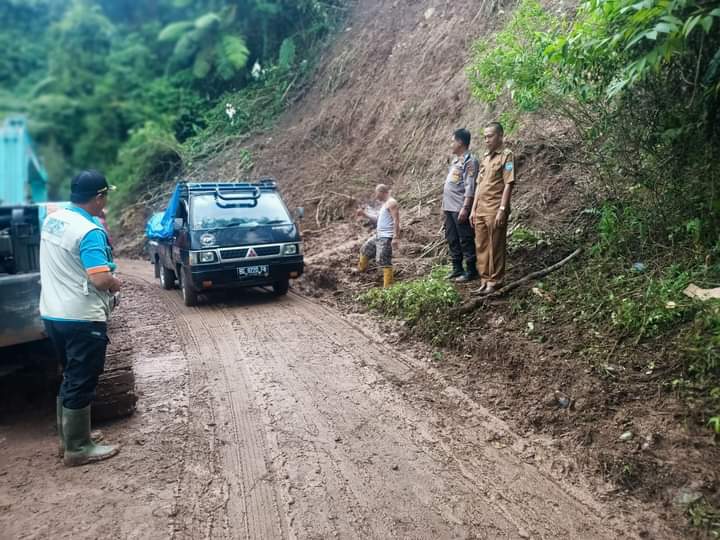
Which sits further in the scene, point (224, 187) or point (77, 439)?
point (224, 187)

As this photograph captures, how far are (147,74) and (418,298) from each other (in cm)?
2657

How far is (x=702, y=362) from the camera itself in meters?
3.90

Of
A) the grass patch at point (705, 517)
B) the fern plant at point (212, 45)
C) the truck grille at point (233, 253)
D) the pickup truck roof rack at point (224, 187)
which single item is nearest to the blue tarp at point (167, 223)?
the pickup truck roof rack at point (224, 187)

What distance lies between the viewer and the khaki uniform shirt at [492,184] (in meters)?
6.06

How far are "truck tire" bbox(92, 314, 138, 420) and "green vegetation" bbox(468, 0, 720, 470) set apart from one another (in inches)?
155

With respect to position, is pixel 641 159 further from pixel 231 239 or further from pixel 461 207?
pixel 231 239

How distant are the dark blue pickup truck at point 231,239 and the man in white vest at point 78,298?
432 centimetres

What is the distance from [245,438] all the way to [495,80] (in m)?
4.64

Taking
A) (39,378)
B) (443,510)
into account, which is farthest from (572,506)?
(39,378)

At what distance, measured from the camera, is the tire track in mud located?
10.6ft

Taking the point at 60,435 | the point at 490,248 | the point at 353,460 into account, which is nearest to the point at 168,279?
the point at 60,435

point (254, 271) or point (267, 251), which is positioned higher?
point (267, 251)

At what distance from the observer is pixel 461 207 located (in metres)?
6.87

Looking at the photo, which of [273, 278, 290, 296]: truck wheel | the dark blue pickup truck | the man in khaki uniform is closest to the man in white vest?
the man in khaki uniform
